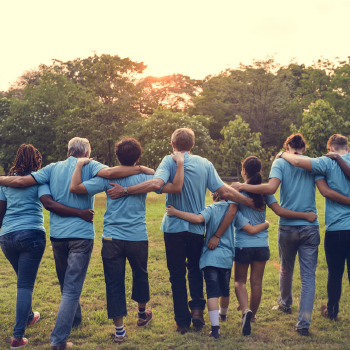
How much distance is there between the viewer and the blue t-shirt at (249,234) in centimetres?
418

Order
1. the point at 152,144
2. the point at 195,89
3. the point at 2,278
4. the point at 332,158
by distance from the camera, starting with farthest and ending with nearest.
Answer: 1. the point at 195,89
2. the point at 152,144
3. the point at 2,278
4. the point at 332,158

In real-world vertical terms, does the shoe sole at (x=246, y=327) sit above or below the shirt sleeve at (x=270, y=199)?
below

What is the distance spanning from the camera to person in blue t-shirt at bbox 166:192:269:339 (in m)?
4.03

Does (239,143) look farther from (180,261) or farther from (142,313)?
(180,261)

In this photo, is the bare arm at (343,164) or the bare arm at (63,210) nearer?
the bare arm at (63,210)

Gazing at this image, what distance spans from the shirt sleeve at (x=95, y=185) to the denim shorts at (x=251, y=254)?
1694 millimetres

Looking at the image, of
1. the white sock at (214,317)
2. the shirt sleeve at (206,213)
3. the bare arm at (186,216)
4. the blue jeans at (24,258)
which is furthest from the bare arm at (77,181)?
the white sock at (214,317)

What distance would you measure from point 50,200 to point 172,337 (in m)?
1.95

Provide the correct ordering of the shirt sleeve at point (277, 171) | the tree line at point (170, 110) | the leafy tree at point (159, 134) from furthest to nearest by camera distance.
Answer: the leafy tree at point (159, 134)
the tree line at point (170, 110)
the shirt sleeve at point (277, 171)

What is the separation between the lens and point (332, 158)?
166 inches

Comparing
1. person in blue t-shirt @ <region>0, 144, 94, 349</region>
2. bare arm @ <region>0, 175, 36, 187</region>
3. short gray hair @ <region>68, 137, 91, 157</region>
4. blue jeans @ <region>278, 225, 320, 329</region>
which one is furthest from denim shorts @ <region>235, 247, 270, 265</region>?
bare arm @ <region>0, 175, 36, 187</region>

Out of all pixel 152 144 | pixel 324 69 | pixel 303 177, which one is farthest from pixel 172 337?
pixel 324 69

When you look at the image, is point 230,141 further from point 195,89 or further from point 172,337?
point 172,337

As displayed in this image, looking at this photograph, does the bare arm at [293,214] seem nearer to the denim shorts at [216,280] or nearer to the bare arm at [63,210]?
the denim shorts at [216,280]
